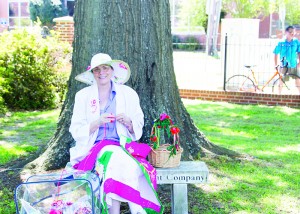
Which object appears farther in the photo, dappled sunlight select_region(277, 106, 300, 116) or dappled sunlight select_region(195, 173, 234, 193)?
dappled sunlight select_region(277, 106, 300, 116)

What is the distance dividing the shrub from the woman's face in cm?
700

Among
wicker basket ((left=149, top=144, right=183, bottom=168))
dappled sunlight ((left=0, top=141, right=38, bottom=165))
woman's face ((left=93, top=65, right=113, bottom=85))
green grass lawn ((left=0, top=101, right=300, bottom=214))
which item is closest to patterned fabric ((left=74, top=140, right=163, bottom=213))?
wicker basket ((left=149, top=144, right=183, bottom=168))

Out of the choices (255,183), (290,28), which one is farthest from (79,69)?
(290,28)

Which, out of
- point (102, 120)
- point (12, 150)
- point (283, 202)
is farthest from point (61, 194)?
point (12, 150)

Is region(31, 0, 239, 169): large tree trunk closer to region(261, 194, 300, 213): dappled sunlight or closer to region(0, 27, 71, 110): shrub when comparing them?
region(261, 194, 300, 213): dappled sunlight

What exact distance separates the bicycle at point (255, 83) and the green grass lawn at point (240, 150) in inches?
38.3

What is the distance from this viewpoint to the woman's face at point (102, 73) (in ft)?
16.2

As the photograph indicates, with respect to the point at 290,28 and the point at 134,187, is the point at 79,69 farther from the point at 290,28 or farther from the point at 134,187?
the point at 290,28

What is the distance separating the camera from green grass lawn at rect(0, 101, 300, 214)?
566 cm

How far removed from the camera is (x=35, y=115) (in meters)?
11.6

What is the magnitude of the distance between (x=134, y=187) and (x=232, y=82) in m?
10.0

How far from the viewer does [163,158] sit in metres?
4.81

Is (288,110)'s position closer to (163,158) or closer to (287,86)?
(287,86)

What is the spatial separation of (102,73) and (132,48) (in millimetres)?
1130
